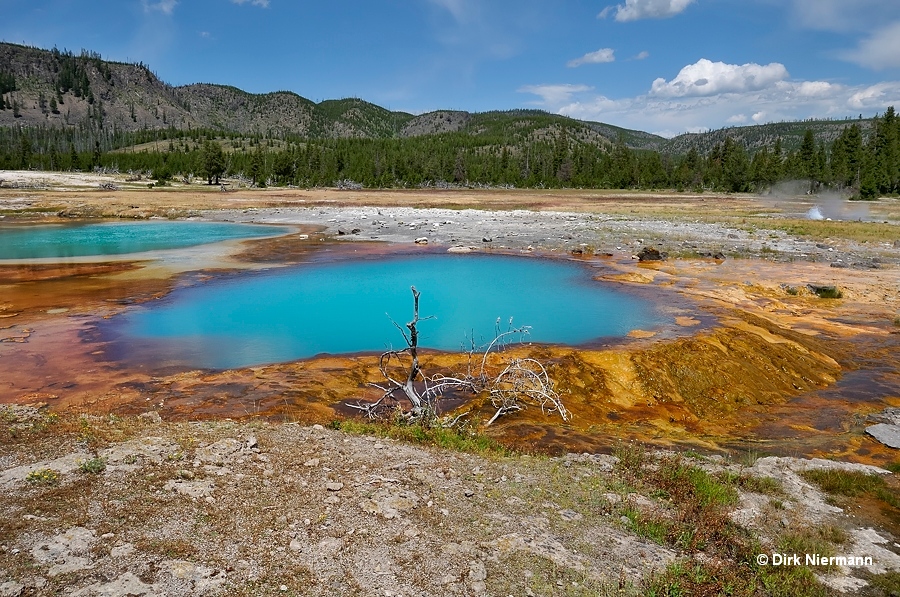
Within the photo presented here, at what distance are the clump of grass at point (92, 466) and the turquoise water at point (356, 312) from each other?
6.86 metres

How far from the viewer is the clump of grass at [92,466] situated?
20.0ft

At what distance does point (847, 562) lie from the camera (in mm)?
5512

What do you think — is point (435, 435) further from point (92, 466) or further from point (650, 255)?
→ point (650, 255)

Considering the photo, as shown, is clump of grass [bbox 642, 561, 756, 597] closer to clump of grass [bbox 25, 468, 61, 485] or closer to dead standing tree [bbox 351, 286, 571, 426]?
dead standing tree [bbox 351, 286, 571, 426]

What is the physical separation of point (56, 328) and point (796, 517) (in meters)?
18.5

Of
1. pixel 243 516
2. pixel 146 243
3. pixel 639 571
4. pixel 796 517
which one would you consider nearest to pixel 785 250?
pixel 796 517

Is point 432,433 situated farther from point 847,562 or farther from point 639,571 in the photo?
point 847,562

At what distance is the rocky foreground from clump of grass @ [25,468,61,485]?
0.08ft

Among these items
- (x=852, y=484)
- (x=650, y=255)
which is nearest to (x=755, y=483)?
(x=852, y=484)

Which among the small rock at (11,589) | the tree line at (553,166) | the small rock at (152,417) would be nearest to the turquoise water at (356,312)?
the small rock at (152,417)

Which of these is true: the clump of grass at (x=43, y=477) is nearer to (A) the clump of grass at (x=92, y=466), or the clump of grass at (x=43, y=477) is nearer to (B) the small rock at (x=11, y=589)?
(A) the clump of grass at (x=92, y=466)

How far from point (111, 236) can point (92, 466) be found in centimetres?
3868

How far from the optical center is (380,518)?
18.9ft

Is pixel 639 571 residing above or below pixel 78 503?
below
